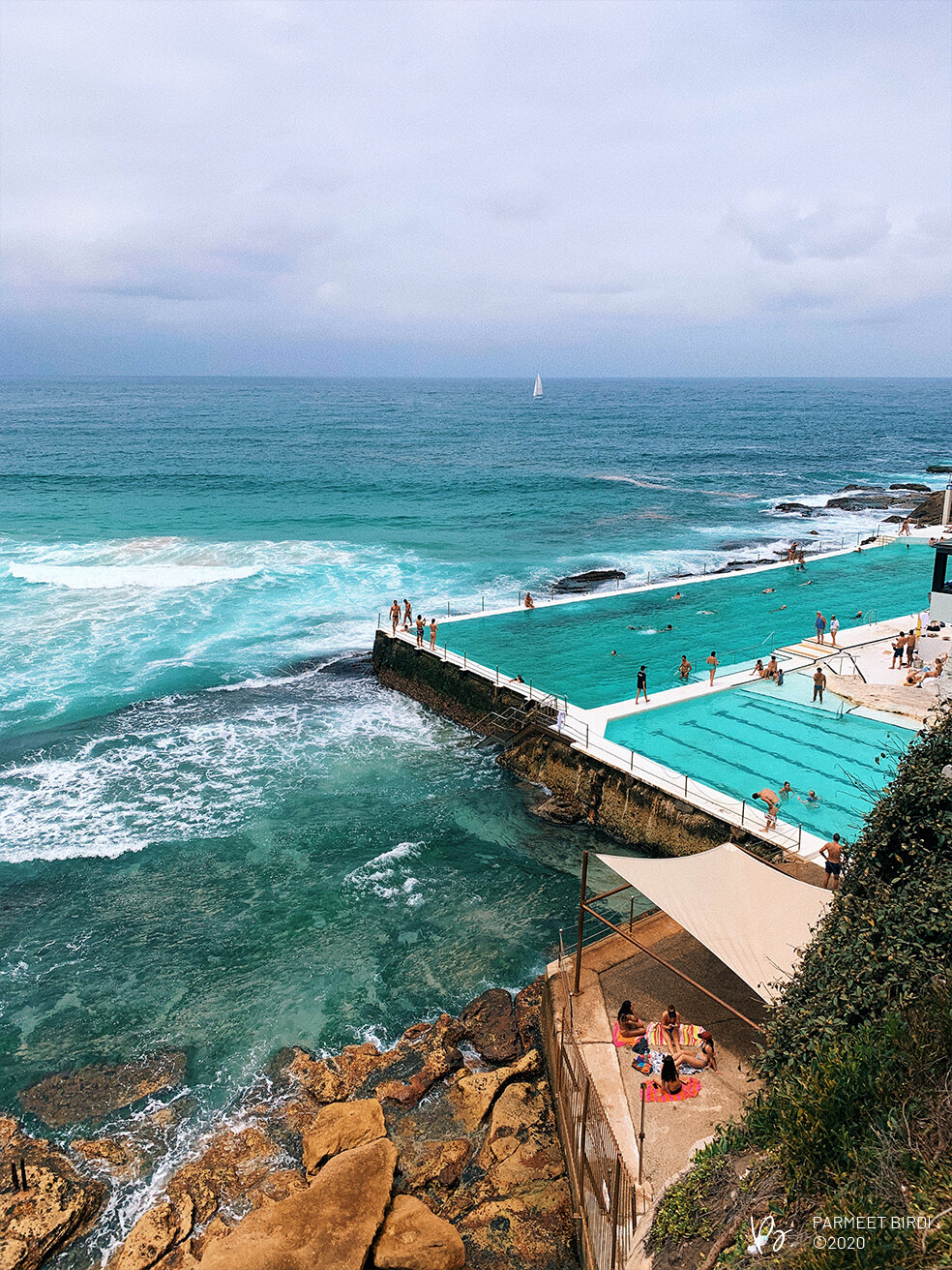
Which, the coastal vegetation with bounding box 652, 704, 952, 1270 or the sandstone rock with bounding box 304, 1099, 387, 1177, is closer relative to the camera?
the coastal vegetation with bounding box 652, 704, 952, 1270

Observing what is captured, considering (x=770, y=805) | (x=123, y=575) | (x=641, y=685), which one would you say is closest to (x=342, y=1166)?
(x=770, y=805)

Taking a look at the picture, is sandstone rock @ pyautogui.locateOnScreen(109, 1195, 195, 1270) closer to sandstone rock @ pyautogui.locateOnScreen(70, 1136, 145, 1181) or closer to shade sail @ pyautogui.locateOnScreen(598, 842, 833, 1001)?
sandstone rock @ pyautogui.locateOnScreen(70, 1136, 145, 1181)

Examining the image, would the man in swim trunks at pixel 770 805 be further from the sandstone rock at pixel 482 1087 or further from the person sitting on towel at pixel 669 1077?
the person sitting on towel at pixel 669 1077

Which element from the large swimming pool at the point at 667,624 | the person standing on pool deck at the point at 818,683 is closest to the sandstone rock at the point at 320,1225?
the large swimming pool at the point at 667,624

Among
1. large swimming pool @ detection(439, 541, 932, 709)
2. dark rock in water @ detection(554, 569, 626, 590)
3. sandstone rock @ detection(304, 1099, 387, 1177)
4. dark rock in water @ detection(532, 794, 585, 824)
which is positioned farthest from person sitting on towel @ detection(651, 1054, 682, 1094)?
dark rock in water @ detection(554, 569, 626, 590)

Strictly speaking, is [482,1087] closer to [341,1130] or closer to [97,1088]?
[341,1130]
